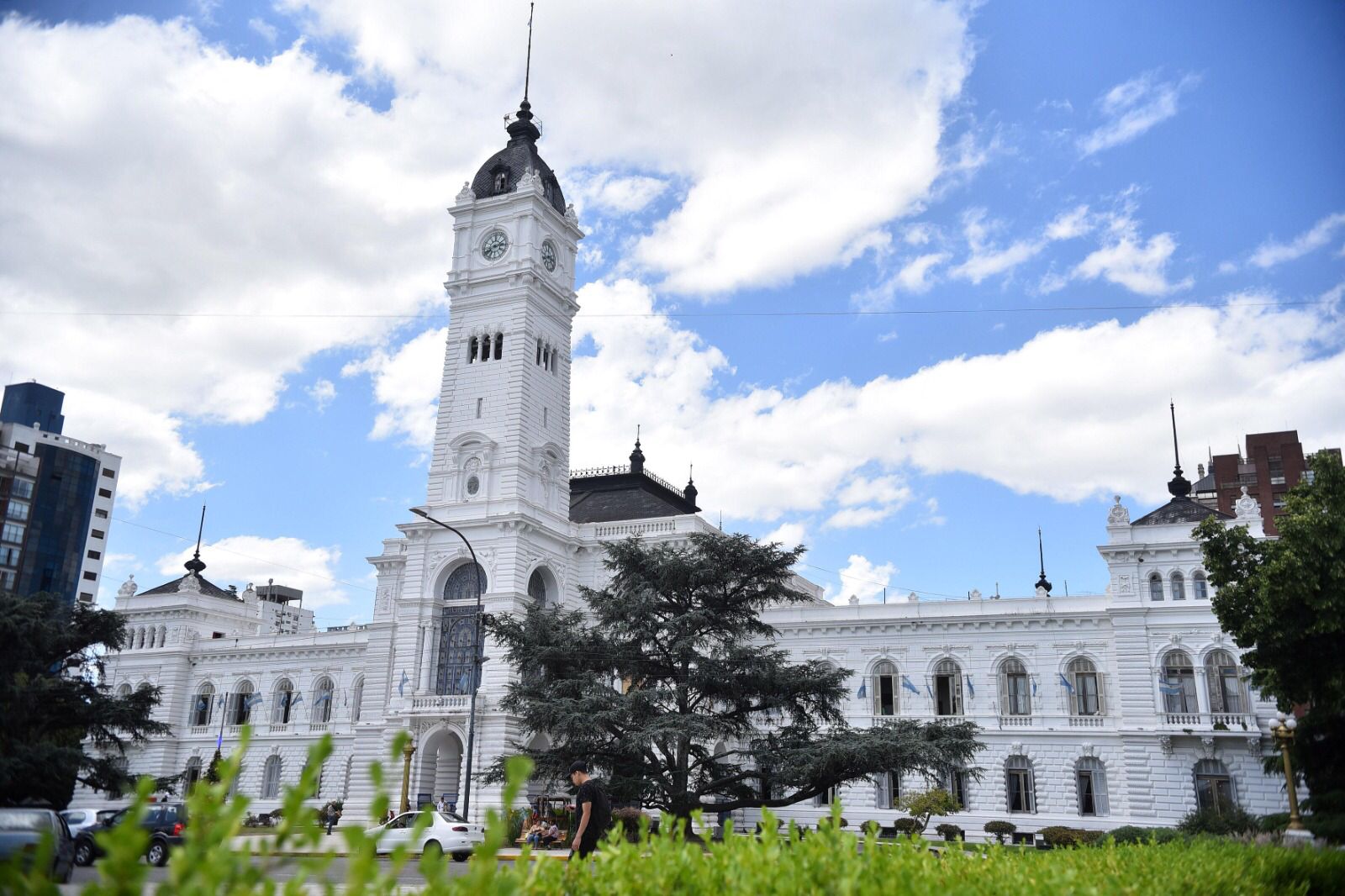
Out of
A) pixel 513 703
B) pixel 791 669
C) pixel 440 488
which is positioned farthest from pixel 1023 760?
pixel 440 488

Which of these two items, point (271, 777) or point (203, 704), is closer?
point (271, 777)

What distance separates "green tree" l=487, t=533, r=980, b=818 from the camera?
30531mm

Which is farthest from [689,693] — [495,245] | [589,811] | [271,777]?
[271,777]

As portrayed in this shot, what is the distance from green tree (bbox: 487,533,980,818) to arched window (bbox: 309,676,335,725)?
3446cm

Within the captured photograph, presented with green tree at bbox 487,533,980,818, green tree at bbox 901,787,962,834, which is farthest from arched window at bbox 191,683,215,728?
green tree at bbox 901,787,962,834

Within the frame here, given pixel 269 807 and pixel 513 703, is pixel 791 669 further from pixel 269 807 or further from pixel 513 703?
pixel 269 807

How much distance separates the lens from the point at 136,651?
71688mm

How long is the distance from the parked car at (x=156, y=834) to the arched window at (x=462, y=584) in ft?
80.1

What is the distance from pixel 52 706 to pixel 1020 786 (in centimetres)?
3950

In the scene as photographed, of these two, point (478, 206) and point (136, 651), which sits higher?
point (478, 206)

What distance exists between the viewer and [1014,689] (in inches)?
1953

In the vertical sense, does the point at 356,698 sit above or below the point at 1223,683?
above

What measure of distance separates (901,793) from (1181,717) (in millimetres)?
12518

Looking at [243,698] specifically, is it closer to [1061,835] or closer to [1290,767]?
[1061,835]
